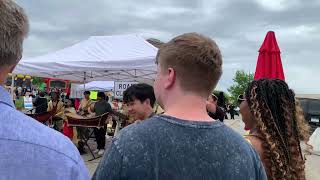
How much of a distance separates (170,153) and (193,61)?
332mm

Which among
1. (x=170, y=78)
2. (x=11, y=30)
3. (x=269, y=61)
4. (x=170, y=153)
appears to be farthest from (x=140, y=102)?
(x=11, y=30)

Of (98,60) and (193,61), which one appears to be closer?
(193,61)

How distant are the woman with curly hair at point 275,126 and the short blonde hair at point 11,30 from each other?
4.91 ft

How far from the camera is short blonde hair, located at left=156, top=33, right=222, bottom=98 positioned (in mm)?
1670

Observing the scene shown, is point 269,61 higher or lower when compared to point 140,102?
higher

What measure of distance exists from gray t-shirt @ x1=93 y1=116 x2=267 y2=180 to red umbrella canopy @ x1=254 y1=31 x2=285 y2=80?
13.9ft

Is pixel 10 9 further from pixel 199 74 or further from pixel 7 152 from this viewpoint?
pixel 199 74

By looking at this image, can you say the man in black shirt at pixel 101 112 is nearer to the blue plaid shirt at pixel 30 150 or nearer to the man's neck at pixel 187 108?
the man's neck at pixel 187 108

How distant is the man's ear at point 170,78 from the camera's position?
5.54 feet

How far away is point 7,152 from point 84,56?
1079 centimetres

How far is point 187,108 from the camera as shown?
5.50 feet

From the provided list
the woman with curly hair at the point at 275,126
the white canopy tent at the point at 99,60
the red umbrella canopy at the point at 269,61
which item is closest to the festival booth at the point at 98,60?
the white canopy tent at the point at 99,60

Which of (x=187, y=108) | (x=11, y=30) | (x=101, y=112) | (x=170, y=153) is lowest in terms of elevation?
(x=101, y=112)

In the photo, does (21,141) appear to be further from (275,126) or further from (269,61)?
→ (269,61)
